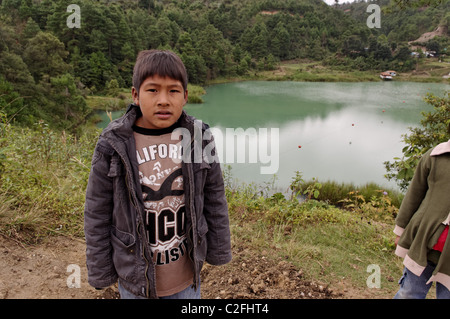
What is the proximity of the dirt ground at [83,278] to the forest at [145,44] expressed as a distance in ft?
5.18

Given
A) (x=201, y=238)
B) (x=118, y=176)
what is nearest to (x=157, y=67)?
(x=118, y=176)

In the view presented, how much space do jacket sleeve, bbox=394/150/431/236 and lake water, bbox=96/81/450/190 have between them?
15.7 ft

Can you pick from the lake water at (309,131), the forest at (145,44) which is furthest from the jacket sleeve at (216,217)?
the lake water at (309,131)

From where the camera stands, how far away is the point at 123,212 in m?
0.90

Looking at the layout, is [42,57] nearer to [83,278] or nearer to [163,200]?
[83,278]

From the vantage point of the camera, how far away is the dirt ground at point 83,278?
1457 millimetres

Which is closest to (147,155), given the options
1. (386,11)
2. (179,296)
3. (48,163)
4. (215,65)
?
(179,296)

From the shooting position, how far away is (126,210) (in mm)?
900

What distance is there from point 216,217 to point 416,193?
2.63 ft

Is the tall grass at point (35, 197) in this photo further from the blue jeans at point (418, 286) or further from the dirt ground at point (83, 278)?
the blue jeans at point (418, 286)

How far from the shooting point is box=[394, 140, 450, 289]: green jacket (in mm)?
1059

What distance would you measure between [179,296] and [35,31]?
65.8 feet
